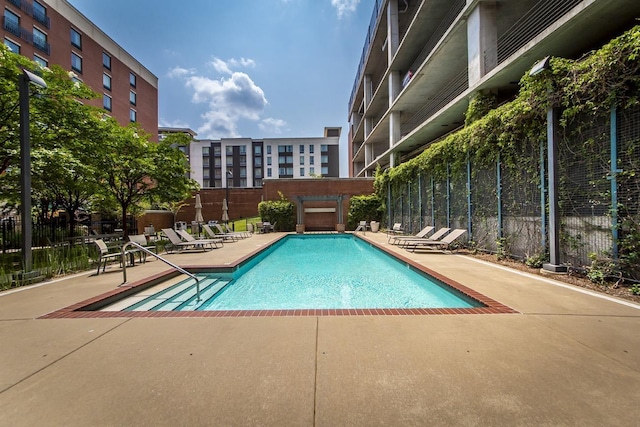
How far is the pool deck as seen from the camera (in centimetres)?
190

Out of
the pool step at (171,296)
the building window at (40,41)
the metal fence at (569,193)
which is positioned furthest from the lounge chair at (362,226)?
the building window at (40,41)

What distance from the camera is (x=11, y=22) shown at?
2183cm

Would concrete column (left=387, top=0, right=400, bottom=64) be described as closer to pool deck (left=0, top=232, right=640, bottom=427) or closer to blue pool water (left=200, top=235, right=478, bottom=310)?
blue pool water (left=200, top=235, right=478, bottom=310)

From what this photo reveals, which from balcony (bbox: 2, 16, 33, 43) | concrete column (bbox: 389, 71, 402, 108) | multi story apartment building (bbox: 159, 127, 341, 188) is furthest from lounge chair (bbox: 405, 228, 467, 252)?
multi story apartment building (bbox: 159, 127, 341, 188)

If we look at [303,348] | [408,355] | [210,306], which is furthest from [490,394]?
[210,306]

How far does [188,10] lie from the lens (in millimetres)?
12406

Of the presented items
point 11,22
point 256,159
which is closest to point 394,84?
point 11,22

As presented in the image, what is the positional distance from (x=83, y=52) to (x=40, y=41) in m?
4.50

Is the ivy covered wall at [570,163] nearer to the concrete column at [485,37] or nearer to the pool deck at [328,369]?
the pool deck at [328,369]

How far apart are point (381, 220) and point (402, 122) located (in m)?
8.41

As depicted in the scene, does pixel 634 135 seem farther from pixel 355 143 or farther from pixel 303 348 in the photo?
pixel 355 143

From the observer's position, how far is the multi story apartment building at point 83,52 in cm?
2256

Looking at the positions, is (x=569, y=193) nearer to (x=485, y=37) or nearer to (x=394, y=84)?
(x=485, y=37)

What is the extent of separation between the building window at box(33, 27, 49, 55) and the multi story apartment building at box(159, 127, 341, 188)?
34.9 metres
